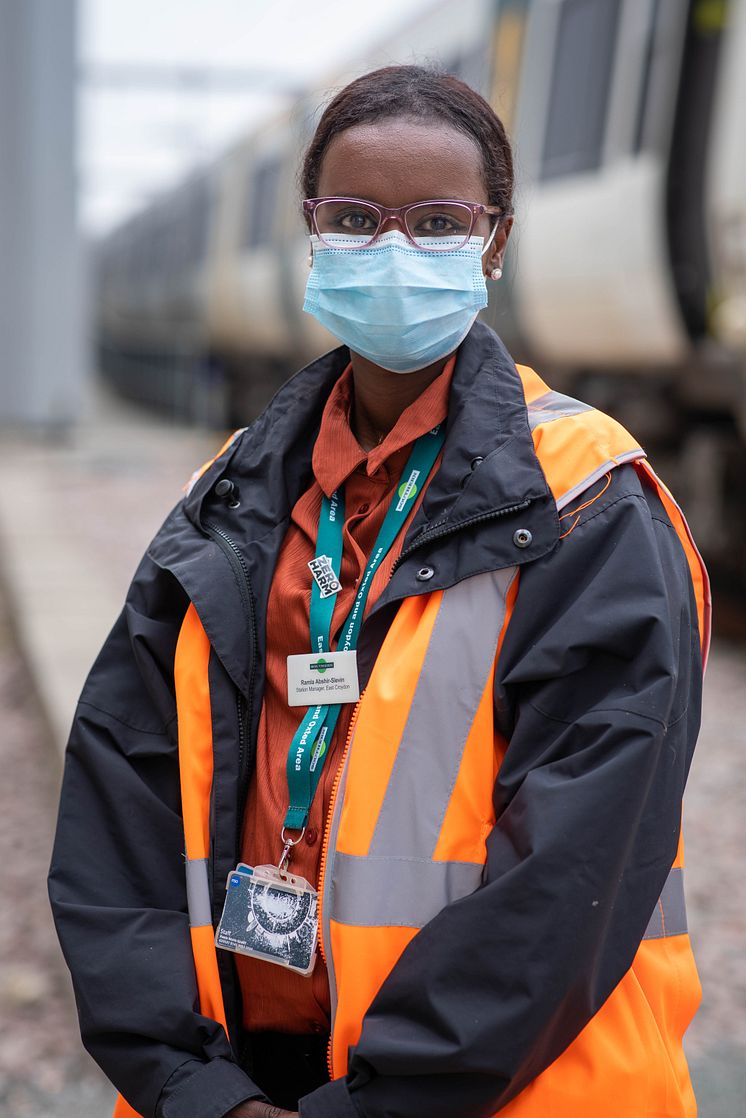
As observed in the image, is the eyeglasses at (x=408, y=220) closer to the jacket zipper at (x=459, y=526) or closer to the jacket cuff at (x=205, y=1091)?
the jacket zipper at (x=459, y=526)

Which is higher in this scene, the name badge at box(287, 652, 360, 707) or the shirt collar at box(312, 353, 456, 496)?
the shirt collar at box(312, 353, 456, 496)

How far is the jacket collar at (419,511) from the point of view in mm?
1660

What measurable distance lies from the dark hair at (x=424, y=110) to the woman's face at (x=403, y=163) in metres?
0.02

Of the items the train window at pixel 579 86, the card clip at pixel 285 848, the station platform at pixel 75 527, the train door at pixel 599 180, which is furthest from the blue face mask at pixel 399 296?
the train window at pixel 579 86

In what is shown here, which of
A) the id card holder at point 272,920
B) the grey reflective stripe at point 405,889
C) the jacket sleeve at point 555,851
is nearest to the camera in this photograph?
the jacket sleeve at point 555,851

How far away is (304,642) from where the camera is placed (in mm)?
1800

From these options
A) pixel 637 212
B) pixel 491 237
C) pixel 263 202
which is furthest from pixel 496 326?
pixel 263 202

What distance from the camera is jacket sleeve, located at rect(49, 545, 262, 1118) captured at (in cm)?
168

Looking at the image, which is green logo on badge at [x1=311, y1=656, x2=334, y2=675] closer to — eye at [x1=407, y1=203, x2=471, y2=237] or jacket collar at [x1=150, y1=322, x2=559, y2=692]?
jacket collar at [x1=150, y1=322, x2=559, y2=692]

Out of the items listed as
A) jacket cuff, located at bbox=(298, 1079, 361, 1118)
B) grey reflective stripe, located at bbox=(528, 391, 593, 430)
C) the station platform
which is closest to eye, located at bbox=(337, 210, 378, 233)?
grey reflective stripe, located at bbox=(528, 391, 593, 430)

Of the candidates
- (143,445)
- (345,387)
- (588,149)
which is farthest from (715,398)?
(143,445)

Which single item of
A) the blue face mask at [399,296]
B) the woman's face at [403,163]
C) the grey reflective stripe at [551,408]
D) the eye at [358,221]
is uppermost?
the woman's face at [403,163]

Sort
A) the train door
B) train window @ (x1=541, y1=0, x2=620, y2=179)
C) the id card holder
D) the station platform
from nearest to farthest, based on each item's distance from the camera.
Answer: the id card holder, the station platform, the train door, train window @ (x1=541, y1=0, x2=620, y2=179)

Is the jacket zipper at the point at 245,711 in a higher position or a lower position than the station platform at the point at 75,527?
higher
